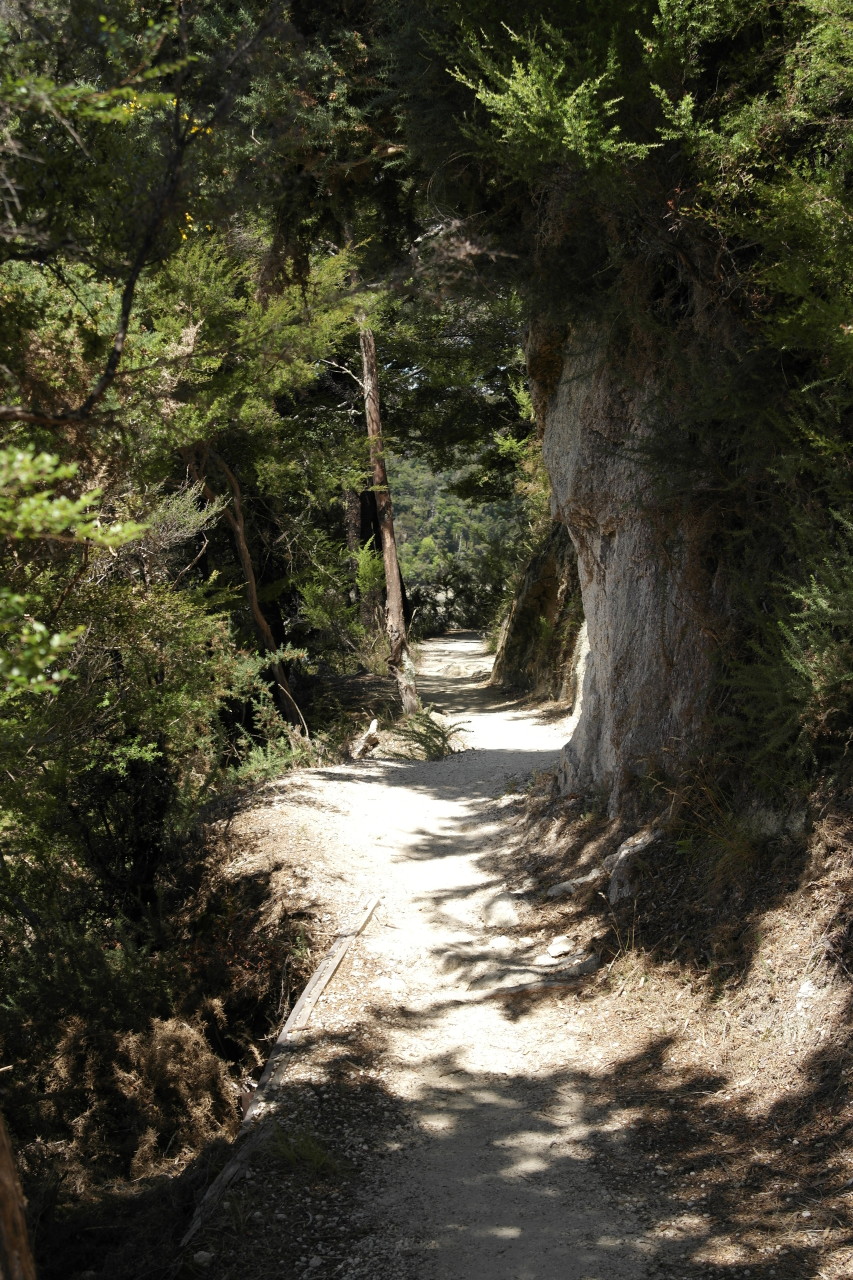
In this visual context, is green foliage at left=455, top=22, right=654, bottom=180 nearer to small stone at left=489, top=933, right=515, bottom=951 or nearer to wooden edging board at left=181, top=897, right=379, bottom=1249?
small stone at left=489, top=933, right=515, bottom=951

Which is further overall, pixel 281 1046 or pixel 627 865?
pixel 627 865

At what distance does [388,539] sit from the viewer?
15.1 m

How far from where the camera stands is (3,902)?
793cm

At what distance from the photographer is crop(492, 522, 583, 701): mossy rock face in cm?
1617

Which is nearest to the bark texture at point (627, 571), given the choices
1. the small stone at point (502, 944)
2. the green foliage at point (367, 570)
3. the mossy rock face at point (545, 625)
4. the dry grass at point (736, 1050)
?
the dry grass at point (736, 1050)

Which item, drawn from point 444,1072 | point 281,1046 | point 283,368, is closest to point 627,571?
point 444,1072

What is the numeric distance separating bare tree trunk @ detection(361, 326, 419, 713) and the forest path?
468 centimetres

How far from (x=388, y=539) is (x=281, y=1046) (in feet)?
33.8

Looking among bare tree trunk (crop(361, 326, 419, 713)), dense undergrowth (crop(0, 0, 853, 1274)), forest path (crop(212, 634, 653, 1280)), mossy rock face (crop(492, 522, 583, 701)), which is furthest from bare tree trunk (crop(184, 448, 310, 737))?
mossy rock face (crop(492, 522, 583, 701))

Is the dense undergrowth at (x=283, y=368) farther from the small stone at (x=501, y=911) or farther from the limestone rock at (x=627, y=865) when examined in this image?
the small stone at (x=501, y=911)

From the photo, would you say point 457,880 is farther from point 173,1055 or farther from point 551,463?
point 551,463

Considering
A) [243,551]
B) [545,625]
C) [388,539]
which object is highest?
[388,539]

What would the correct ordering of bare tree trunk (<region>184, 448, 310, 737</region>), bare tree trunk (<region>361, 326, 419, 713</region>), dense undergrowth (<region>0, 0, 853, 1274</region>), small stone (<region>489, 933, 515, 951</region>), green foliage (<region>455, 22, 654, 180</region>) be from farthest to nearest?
bare tree trunk (<region>361, 326, 419, 713</region>) → bare tree trunk (<region>184, 448, 310, 737</region>) → small stone (<region>489, 933, 515, 951</region>) → green foliage (<region>455, 22, 654, 180</region>) → dense undergrowth (<region>0, 0, 853, 1274</region>)

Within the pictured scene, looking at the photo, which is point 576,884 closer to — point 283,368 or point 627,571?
point 627,571
